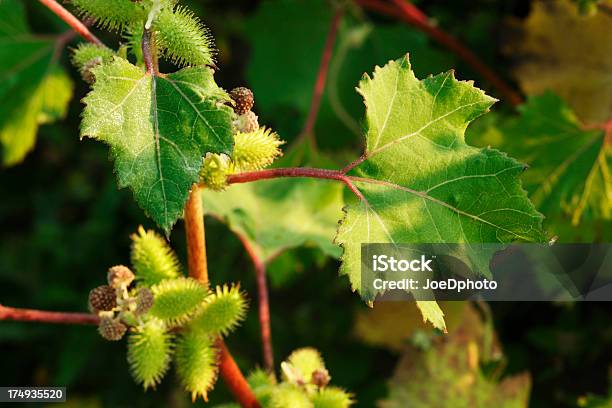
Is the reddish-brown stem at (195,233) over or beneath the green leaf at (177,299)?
over

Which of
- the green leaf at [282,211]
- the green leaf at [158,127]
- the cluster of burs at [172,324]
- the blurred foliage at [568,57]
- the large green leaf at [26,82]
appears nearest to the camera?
the green leaf at [158,127]

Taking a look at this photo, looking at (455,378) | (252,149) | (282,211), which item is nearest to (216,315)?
(252,149)

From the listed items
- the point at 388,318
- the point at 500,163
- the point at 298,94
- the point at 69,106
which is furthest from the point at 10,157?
the point at 500,163

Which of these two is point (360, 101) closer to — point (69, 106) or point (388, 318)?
point (388, 318)

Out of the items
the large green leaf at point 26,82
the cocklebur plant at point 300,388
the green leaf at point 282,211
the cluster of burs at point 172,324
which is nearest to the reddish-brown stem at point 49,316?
the cluster of burs at point 172,324

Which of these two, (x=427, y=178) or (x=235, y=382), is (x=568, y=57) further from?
(x=235, y=382)

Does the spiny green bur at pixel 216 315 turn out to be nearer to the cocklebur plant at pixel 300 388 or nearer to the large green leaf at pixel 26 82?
the cocklebur plant at pixel 300 388
